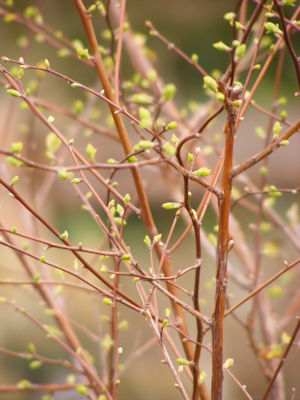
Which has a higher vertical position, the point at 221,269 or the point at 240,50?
the point at 240,50

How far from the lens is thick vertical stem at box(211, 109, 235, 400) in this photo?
0.43 meters

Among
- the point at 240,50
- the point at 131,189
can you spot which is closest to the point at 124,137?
the point at 240,50

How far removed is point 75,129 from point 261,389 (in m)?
1.15

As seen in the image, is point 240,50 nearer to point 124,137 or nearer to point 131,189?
point 124,137

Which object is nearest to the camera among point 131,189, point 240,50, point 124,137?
point 240,50

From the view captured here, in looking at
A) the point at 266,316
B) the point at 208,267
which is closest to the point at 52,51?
the point at 208,267

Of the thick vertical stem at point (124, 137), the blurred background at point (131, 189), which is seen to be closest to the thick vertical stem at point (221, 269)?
the thick vertical stem at point (124, 137)

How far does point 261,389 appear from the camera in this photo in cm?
157

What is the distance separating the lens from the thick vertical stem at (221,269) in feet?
1.40

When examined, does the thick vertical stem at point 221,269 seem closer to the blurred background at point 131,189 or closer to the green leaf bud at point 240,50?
the green leaf bud at point 240,50

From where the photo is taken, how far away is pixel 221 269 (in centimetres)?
44

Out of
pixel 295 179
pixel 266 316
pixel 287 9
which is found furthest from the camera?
pixel 295 179

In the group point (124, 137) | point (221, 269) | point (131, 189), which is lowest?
point (221, 269)

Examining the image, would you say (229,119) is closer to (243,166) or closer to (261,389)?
(243,166)
